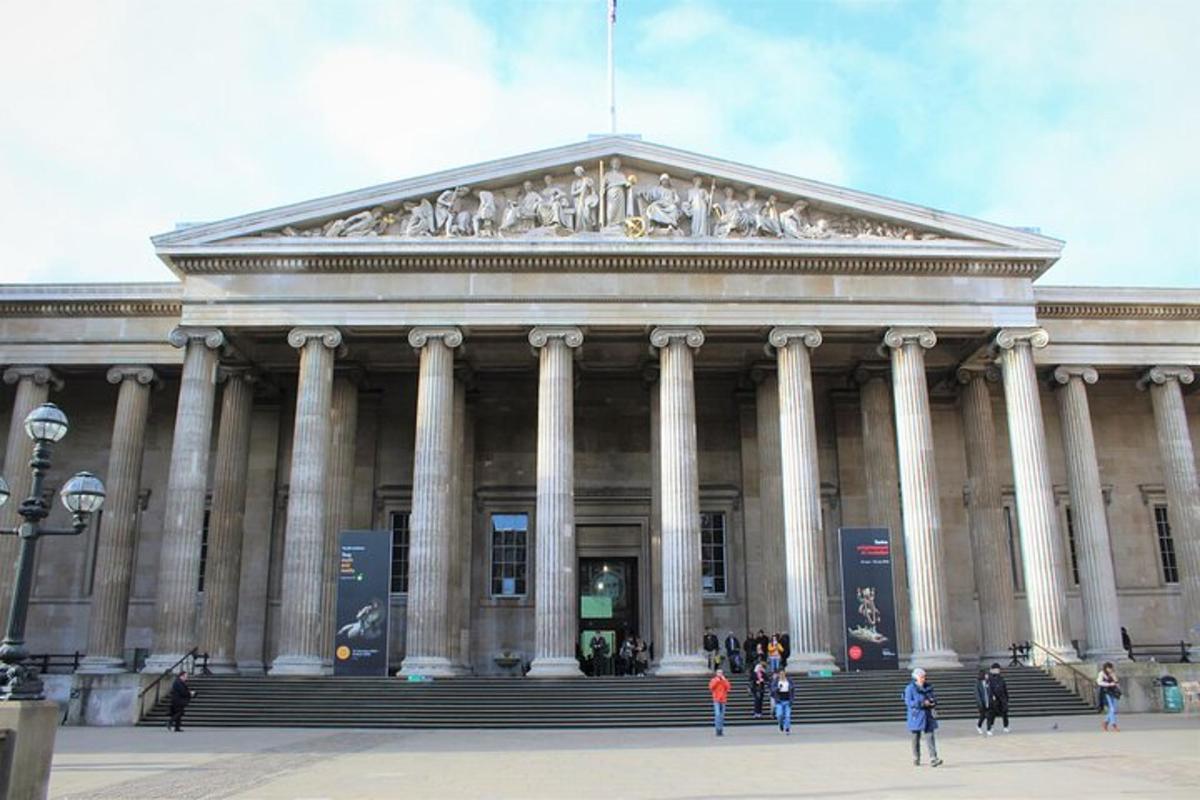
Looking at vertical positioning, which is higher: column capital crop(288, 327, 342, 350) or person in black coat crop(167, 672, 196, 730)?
column capital crop(288, 327, 342, 350)

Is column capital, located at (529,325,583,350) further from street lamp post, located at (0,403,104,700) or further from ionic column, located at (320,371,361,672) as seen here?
street lamp post, located at (0,403,104,700)

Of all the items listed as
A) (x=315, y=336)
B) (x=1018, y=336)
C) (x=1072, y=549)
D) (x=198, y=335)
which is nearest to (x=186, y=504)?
(x=198, y=335)

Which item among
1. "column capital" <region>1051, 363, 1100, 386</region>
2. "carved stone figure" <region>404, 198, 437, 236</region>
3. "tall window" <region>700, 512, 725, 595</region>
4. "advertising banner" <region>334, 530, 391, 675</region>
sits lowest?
"advertising banner" <region>334, 530, 391, 675</region>

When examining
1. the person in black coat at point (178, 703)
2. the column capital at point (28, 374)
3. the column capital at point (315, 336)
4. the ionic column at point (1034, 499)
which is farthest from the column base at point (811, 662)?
the column capital at point (28, 374)

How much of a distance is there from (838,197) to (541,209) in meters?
8.33

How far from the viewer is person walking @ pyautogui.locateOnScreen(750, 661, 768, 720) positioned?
2319 cm

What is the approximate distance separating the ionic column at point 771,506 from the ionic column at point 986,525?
5832 millimetres

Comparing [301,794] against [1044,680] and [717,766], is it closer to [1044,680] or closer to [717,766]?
[717,766]

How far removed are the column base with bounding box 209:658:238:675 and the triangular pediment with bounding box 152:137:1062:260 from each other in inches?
449

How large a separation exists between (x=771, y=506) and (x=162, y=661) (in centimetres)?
1730

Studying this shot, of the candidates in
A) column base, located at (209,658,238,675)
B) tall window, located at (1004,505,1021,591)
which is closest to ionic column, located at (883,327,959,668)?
tall window, located at (1004,505,1021,591)

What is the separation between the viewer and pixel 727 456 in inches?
1369

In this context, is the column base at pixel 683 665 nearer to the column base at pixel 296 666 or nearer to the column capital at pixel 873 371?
the column base at pixel 296 666

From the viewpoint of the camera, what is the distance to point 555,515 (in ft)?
89.1
